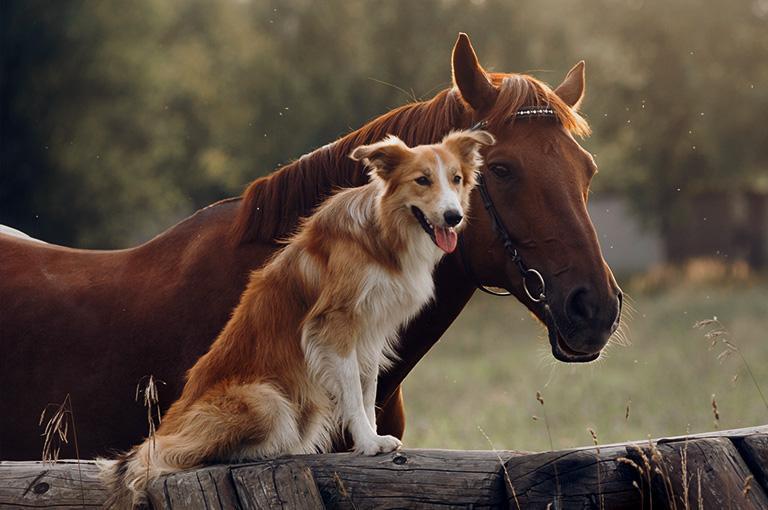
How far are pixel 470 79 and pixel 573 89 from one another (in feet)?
2.33

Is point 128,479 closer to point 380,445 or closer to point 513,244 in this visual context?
point 380,445

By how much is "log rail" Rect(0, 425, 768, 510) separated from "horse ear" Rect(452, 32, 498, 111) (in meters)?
1.70

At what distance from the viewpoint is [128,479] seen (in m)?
4.14

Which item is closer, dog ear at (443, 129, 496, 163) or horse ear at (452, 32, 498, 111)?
dog ear at (443, 129, 496, 163)

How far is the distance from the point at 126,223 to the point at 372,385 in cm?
2005

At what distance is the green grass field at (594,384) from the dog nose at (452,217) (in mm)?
5193

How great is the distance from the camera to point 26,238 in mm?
6730

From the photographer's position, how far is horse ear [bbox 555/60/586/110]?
543cm

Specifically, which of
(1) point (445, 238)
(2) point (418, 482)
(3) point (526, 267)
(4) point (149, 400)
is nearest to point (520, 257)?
(3) point (526, 267)

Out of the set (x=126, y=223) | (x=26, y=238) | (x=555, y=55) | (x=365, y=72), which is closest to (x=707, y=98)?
(x=555, y=55)

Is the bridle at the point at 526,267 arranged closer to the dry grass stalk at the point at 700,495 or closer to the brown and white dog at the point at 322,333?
the brown and white dog at the point at 322,333

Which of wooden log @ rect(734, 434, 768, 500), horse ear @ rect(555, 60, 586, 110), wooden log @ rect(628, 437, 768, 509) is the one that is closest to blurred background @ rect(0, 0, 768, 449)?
horse ear @ rect(555, 60, 586, 110)

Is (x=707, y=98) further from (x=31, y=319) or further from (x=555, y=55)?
(x=31, y=319)

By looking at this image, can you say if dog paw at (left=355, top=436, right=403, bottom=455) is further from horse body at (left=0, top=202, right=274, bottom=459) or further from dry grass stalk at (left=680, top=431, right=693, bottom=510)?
horse body at (left=0, top=202, right=274, bottom=459)
